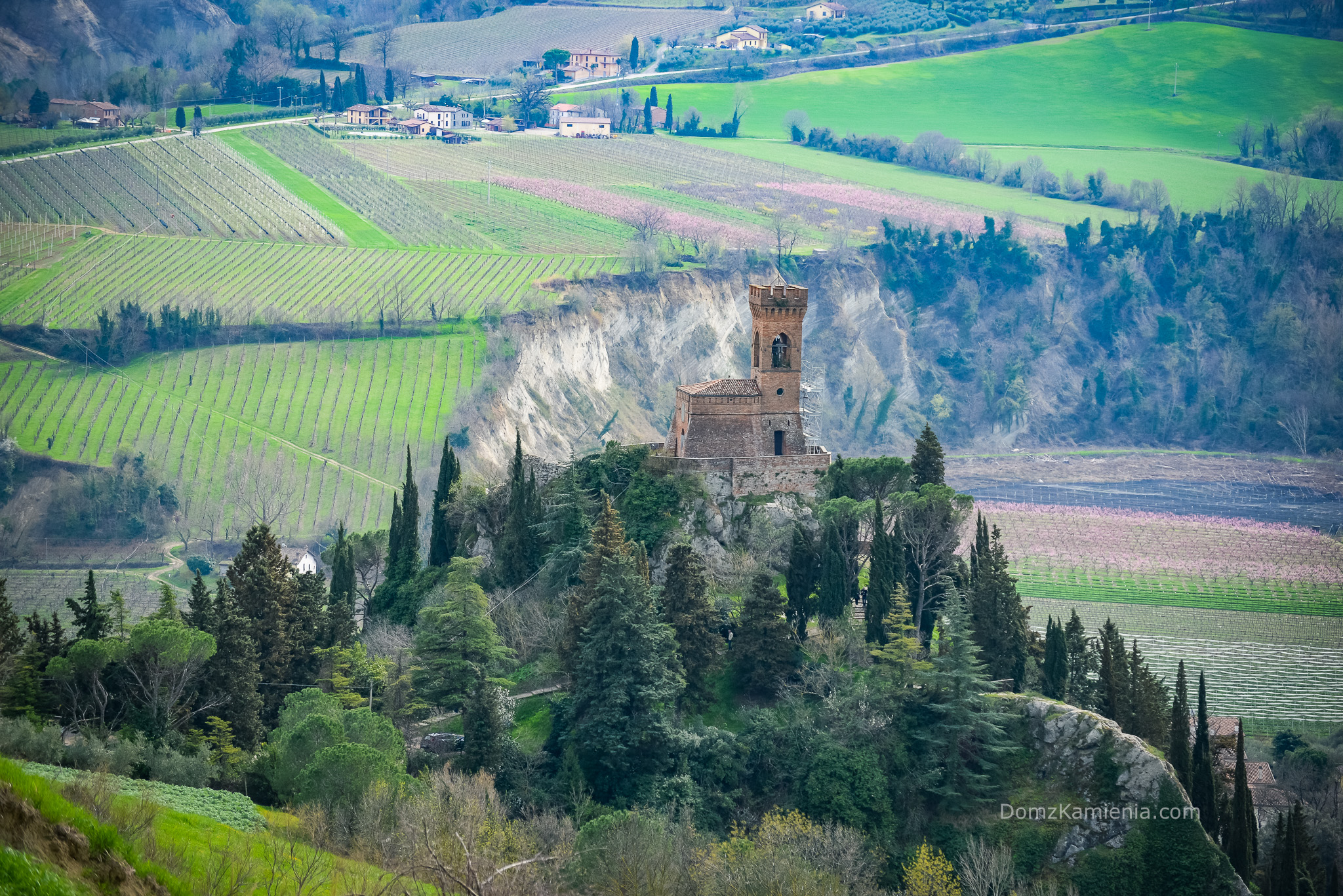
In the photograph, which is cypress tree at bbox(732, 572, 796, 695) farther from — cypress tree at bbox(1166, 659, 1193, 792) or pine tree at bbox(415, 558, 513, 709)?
cypress tree at bbox(1166, 659, 1193, 792)

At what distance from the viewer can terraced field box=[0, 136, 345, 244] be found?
157m

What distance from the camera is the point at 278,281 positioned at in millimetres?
146250

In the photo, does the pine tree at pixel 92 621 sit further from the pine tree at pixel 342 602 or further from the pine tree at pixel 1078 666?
the pine tree at pixel 1078 666

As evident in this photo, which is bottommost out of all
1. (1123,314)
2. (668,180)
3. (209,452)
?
(209,452)

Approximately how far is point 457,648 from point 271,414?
226 ft

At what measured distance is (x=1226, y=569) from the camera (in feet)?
398

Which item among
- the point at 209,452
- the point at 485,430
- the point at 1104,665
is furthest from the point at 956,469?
Result: the point at 1104,665

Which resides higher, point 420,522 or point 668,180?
point 668,180

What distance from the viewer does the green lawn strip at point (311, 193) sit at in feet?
518

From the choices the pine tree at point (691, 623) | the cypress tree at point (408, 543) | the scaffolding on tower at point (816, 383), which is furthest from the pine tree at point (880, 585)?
the scaffolding on tower at point (816, 383)

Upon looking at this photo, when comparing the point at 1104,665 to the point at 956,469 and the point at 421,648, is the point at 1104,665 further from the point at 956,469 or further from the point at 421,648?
the point at 956,469

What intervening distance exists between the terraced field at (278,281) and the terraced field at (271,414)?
20.2 feet

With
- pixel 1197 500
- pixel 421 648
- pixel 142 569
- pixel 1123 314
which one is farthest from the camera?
pixel 1123 314

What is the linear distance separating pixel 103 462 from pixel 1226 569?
83.2 meters
